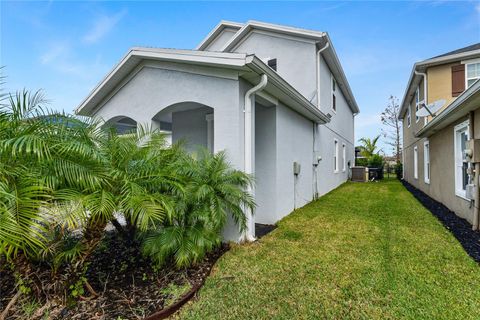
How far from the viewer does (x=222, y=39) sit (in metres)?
14.7

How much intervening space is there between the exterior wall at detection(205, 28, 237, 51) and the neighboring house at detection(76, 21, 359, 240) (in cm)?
246

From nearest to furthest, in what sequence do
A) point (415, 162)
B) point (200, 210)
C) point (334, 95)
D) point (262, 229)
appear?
point (200, 210), point (262, 229), point (334, 95), point (415, 162)

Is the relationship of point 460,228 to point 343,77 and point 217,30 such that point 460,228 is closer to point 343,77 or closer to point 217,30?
point 343,77

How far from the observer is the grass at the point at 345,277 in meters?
3.10

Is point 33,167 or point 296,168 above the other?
point 33,167

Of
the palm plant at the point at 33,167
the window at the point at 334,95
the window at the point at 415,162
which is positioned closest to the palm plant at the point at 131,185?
the palm plant at the point at 33,167

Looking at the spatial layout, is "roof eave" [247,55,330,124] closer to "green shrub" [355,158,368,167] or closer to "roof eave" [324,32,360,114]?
"roof eave" [324,32,360,114]

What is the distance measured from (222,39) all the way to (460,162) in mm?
12388

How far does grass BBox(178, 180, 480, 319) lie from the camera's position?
3.10 m

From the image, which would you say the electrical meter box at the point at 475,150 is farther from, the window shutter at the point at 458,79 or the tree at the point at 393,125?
the tree at the point at 393,125

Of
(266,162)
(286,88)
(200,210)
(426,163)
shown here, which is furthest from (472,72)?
(200,210)

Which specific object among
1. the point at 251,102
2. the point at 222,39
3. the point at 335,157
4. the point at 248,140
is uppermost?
the point at 222,39

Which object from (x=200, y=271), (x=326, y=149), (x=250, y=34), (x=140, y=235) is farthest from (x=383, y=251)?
(x=250, y=34)

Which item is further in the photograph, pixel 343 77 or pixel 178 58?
pixel 343 77
